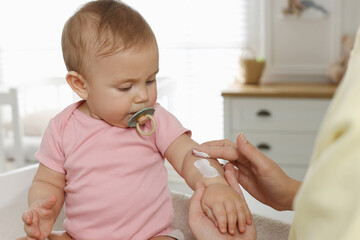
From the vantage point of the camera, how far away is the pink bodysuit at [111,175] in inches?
38.0

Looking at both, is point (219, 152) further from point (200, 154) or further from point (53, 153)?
point (53, 153)

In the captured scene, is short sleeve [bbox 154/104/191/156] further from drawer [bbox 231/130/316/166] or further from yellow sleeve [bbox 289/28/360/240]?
drawer [bbox 231/130/316/166]

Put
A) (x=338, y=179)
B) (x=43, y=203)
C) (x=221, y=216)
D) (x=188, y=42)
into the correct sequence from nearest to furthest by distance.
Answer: (x=338, y=179), (x=221, y=216), (x=43, y=203), (x=188, y=42)

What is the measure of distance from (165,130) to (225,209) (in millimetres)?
272

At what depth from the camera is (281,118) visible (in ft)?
9.20

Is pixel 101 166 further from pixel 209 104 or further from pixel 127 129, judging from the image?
pixel 209 104

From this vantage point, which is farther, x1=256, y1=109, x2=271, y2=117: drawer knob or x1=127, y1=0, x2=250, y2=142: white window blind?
x1=127, y1=0, x2=250, y2=142: white window blind

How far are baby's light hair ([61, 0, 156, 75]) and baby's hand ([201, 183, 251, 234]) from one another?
315 millimetres

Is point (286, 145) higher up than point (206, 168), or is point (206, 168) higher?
point (206, 168)

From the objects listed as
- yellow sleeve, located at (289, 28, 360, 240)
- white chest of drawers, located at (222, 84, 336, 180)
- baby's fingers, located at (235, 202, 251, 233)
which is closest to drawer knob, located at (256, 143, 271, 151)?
white chest of drawers, located at (222, 84, 336, 180)

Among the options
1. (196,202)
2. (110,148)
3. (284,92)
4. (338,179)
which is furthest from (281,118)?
(338,179)

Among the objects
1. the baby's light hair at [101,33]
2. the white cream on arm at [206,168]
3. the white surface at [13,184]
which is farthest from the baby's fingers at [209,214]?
the white surface at [13,184]

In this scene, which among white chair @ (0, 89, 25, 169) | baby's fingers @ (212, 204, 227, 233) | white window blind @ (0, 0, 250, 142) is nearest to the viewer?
baby's fingers @ (212, 204, 227, 233)

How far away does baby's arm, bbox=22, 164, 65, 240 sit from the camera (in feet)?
2.87
